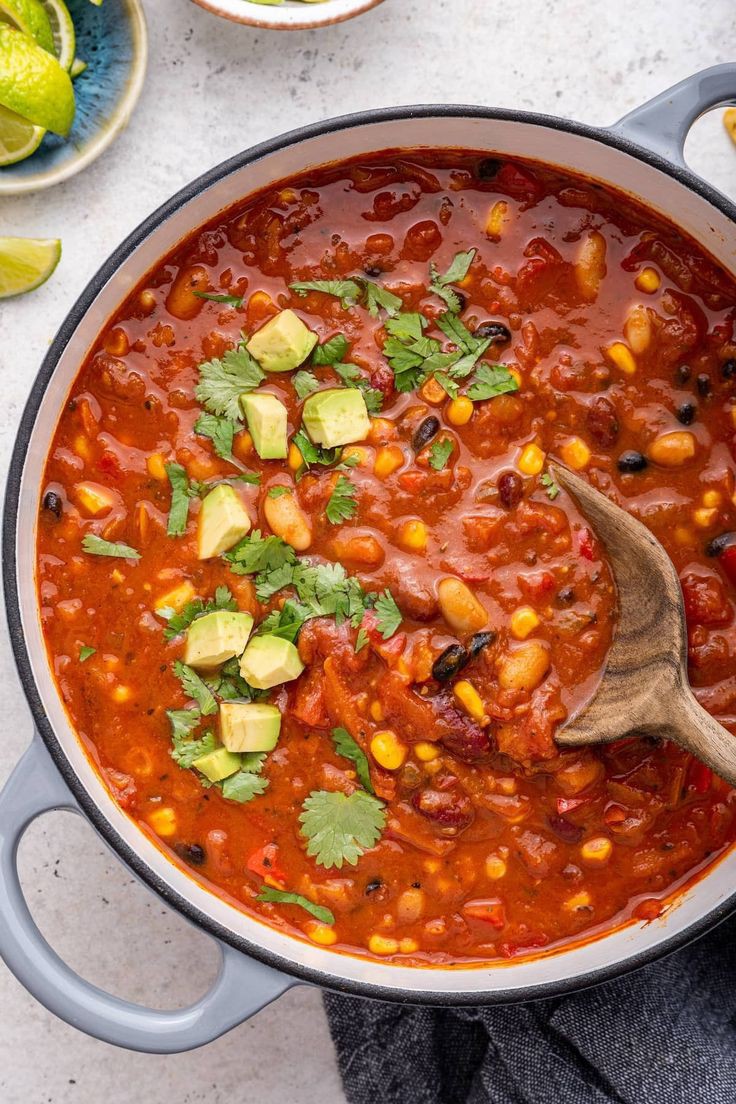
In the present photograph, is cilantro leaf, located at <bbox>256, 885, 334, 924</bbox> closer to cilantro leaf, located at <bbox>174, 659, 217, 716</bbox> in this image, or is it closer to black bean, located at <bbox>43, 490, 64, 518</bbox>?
cilantro leaf, located at <bbox>174, 659, 217, 716</bbox>

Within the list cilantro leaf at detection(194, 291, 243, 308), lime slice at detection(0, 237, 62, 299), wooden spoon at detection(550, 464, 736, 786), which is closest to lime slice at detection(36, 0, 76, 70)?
lime slice at detection(0, 237, 62, 299)

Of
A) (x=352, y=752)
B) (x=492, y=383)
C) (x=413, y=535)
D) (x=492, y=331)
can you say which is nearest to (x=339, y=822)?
(x=352, y=752)

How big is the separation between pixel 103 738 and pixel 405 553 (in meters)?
1.04

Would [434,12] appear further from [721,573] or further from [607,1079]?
[607,1079]

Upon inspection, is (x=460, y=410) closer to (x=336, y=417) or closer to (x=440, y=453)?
(x=440, y=453)

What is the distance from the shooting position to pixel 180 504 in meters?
3.06

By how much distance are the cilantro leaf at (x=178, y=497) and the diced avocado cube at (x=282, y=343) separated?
38 cm

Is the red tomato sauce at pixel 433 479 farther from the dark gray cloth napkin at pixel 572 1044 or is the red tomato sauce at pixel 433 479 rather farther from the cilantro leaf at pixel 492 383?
the dark gray cloth napkin at pixel 572 1044

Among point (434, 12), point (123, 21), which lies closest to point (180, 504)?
point (123, 21)

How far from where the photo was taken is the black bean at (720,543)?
10.0 feet

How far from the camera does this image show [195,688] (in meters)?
3.11

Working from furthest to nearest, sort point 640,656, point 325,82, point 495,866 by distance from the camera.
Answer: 1. point 325,82
2. point 495,866
3. point 640,656

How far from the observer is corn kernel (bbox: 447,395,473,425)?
3025 mm

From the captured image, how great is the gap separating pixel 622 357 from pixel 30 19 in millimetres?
2009
